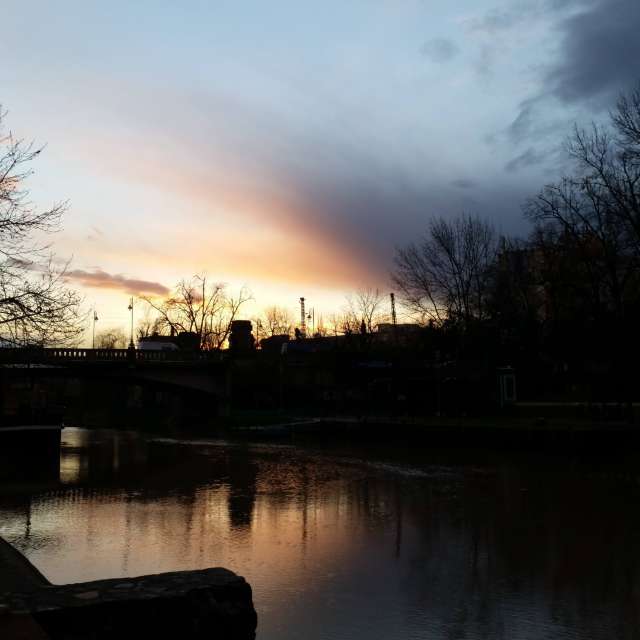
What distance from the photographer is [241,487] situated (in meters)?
22.0

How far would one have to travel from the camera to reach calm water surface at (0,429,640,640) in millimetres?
9195

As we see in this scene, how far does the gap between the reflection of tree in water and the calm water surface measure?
70 millimetres

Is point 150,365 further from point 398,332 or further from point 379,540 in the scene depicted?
point 379,540

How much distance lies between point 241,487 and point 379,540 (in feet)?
29.1

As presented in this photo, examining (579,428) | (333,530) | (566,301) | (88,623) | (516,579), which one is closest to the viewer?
(88,623)

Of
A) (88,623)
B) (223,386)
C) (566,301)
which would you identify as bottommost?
(88,623)

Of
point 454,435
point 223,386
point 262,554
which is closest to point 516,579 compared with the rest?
point 262,554

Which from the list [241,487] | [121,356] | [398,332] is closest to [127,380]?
[121,356]

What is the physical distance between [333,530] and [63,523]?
20.3 ft

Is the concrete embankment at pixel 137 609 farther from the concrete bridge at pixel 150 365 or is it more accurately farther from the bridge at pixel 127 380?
the concrete bridge at pixel 150 365

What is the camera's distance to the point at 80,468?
95.5ft

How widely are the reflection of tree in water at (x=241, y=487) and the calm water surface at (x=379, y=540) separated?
2.7 inches

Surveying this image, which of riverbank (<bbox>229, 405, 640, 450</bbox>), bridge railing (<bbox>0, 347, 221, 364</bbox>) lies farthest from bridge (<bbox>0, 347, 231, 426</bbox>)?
riverbank (<bbox>229, 405, 640, 450</bbox>)

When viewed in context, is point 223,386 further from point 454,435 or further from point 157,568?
point 157,568
